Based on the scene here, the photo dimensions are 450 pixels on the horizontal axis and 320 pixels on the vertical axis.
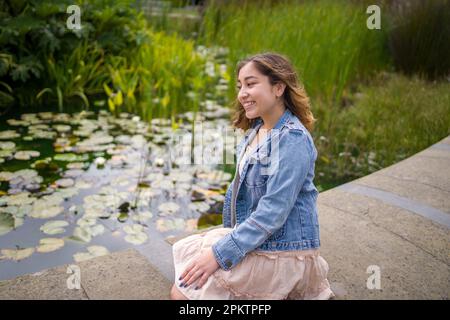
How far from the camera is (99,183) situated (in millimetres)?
2684

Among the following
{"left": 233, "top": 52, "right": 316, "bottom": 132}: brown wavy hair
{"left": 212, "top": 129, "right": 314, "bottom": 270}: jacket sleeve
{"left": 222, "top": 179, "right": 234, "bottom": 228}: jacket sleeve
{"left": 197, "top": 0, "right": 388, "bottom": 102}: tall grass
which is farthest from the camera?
{"left": 197, "top": 0, "right": 388, "bottom": 102}: tall grass

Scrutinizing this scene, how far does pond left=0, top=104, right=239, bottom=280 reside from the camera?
84.7 inches

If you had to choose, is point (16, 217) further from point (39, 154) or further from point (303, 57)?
point (303, 57)

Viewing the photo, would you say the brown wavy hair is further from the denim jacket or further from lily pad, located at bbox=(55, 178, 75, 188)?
lily pad, located at bbox=(55, 178, 75, 188)

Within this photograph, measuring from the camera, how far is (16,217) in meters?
2.28

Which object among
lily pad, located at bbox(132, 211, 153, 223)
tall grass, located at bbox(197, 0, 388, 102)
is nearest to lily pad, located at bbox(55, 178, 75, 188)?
lily pad, located at bbox(132, 211, 153, 223)

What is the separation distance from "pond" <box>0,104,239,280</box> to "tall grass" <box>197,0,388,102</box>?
3.10 ft

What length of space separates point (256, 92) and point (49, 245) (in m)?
1.34

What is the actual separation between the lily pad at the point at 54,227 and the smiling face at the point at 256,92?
131 cm

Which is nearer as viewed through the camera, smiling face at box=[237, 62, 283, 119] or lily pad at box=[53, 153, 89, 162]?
smiling face at box=[237, 62, 283, 119]

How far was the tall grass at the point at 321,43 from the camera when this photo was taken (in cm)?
385

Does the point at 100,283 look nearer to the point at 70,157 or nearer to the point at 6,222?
the point at 6,222
